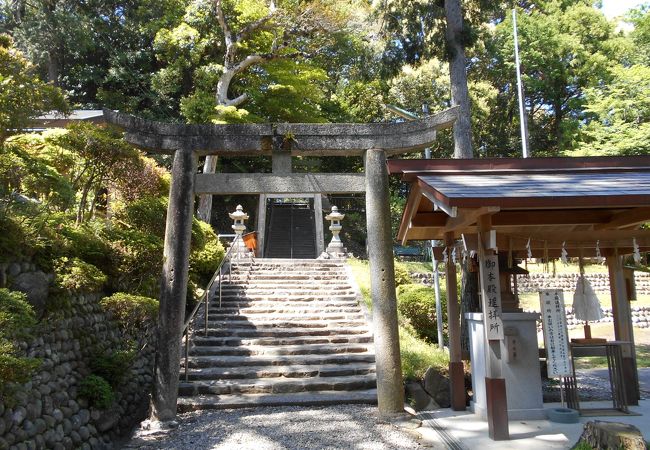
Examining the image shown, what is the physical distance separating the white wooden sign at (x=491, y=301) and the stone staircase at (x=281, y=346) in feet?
9.30

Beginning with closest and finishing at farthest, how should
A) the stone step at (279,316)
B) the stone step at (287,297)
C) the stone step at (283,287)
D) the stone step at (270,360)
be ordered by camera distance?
1. the stone step at (270,360)
2. the stone step at (279,316)
3. the stone step at (287,297)
4. the stone step at (283,287)

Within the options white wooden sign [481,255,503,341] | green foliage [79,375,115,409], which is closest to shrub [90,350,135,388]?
green foliage [79,375,115,409]

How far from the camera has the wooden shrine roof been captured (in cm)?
515

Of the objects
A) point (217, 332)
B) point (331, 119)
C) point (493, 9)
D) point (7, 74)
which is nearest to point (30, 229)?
point (7, 74)

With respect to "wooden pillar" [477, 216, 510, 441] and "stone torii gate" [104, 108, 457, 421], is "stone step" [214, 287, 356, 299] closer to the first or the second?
"stone torii gate" [104, 108, 457, 421]

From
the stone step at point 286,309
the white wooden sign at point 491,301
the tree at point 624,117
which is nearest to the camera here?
the white wooden sign at point 491,301

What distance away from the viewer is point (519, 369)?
21.6 feet

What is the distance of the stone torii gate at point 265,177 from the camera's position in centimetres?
681

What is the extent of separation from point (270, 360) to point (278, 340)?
841mm

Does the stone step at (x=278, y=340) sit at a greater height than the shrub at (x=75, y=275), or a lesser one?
lesser

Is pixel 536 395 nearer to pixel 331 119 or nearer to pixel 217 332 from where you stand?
pixel 217 332

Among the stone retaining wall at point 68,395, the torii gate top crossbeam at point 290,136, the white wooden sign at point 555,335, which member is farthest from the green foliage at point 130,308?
the white wooden sign at point 555,335

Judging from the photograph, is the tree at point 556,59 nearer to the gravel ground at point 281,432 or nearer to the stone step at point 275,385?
the stone step at point 275,385

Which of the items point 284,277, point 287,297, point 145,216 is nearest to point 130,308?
point 145,216
